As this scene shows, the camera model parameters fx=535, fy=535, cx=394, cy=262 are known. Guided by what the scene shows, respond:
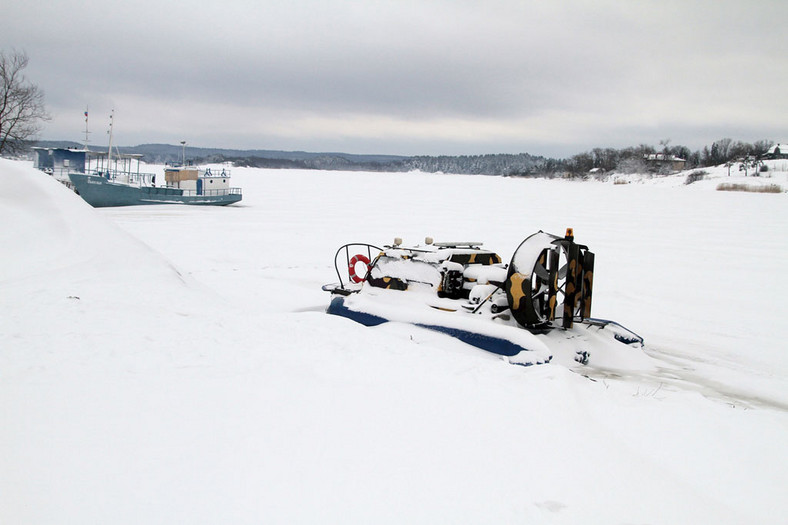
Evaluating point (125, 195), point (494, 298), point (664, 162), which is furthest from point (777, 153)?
point (494, 298)

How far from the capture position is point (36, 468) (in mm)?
2969

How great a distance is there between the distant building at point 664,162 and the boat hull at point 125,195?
84.4 metres

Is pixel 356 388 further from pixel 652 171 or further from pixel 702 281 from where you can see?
pixel 652 171

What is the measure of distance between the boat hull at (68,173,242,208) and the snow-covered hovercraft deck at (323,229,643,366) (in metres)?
27.7

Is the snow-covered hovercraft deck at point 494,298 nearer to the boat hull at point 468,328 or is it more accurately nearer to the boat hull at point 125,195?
the boat hull at point 468,328

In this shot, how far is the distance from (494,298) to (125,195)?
3015 cm

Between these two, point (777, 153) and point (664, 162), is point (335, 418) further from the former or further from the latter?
point (664, 162)

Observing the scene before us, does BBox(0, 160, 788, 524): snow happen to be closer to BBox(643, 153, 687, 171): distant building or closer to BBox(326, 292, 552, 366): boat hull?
BBox(326, 292, 552, 366): boat hull

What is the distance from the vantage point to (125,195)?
31844 millimetres

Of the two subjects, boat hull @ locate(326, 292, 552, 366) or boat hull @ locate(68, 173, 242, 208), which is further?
boat hull @ locate(68, 173, 242, 208)

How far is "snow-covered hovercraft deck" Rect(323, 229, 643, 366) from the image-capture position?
7.03 m

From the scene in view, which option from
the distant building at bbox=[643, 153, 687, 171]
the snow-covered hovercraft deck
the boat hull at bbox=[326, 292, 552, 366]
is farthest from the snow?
the distant building at bbox=[643, 153, 687, 171]

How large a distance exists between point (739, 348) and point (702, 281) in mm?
5101

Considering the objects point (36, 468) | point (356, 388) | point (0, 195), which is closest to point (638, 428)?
point (356, 388)
